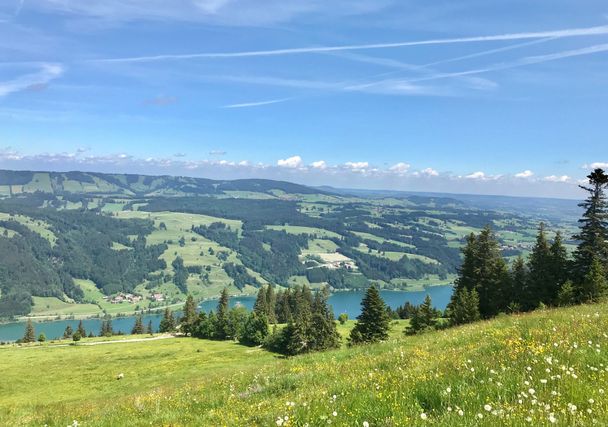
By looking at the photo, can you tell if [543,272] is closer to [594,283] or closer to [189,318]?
[594,283]

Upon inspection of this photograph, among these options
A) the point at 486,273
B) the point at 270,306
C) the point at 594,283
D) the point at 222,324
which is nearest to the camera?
the point at 594,283

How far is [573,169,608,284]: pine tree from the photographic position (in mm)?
47500

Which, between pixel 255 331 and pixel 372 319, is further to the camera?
pixel 255 331

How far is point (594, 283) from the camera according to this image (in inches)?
1720

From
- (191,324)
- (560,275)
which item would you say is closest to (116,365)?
(191,324)

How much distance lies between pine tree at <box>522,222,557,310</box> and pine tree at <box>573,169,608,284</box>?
3254mm

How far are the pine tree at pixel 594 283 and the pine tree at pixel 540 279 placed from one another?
18.4ft

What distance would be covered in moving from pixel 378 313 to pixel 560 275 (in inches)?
1076

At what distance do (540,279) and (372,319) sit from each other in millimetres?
26175

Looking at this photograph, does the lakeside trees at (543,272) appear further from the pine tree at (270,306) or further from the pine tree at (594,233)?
the pine tree at (270,306)

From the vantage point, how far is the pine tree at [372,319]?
222 feet

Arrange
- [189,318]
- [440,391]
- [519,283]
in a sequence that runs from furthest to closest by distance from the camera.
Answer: [189,318] → [519,283] → [440,391]

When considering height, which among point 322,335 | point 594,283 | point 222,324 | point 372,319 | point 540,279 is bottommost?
point 222,324

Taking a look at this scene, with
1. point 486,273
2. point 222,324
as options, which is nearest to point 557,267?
point 486,273
